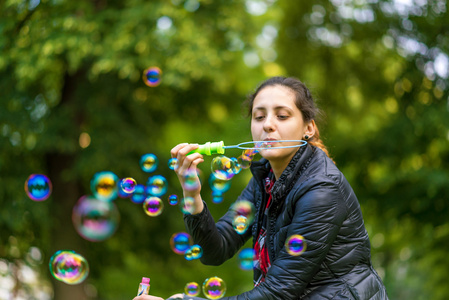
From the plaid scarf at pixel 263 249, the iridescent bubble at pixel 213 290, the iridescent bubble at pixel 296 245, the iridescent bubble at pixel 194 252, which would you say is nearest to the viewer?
the iridescent bubble at pixel 296 245

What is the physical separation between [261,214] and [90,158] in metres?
4.99

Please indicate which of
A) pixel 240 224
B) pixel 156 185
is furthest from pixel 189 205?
pixel 156 185

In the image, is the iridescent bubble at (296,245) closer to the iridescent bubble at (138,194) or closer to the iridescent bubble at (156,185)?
the iridescent bubble at (156,185)

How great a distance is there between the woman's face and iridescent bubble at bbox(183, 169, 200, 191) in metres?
0.31

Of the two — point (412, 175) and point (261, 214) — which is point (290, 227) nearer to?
point (261, 214)

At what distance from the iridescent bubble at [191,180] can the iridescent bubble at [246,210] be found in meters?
0.36

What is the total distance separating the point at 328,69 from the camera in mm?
9609

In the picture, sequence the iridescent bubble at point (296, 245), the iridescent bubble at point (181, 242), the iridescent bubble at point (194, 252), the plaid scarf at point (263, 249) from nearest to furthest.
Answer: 1. the iridescent bubble at point (296, 245)
2. the plaid scarf at point (263, 249)
3. the iridescent bubble at point (194, 252)
4. the iridescent bubble at point (181, 242)

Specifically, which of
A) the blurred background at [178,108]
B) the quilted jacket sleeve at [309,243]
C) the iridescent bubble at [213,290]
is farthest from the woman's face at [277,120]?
the blurred background at [178,108]

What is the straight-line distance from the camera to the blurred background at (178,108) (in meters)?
6.47

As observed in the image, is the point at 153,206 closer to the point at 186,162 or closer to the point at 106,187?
the point at 106,187

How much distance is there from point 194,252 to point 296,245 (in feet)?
2.45

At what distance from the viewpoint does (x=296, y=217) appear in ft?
7.07

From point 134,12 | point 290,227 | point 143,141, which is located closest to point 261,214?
point 290,227
